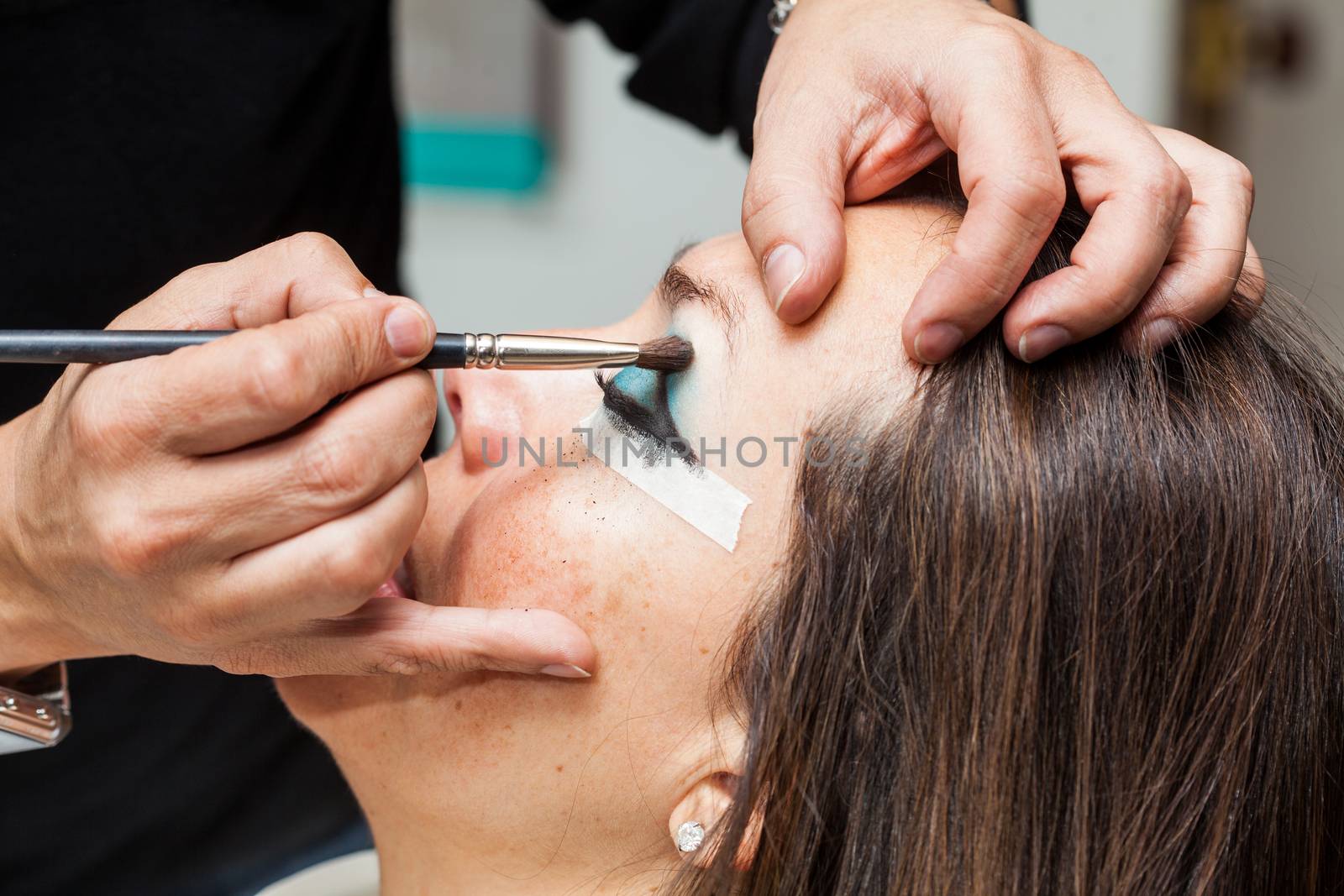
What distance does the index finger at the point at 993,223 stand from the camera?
655mm

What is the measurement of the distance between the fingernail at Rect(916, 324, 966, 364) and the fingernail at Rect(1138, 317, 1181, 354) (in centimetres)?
14

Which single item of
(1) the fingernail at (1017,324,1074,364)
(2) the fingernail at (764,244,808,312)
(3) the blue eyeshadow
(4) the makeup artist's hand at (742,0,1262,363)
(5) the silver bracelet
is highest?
(5) the silver bracelet

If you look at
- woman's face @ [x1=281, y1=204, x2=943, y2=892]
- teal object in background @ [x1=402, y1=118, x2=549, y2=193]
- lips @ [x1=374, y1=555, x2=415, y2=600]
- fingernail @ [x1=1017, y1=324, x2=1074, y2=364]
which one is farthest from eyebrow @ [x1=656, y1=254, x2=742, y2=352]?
teal object in background @ [x1=402, y1=118, x2=549, y2=193]

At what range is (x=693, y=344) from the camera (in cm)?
77

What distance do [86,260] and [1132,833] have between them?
3.36 feet

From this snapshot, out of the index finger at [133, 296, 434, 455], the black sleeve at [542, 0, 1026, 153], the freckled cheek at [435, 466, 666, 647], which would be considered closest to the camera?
the index finger at [133, 296, 434, 455]

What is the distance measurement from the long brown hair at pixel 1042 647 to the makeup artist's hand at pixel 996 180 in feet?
0.18


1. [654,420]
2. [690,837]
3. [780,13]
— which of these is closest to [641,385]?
[654,420]

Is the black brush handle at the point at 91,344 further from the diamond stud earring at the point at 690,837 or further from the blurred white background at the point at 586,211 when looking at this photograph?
the blurred white background at the point at 586,211

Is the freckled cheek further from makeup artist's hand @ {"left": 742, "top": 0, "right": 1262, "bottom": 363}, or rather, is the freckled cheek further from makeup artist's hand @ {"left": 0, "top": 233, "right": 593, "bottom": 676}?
makeup artist's hand @ {"left": 742, "top": 0, "right": 1262, "bottom": 363}

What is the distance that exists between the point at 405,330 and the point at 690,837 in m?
0.44

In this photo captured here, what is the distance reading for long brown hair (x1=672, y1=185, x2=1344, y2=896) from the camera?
2.28 feet

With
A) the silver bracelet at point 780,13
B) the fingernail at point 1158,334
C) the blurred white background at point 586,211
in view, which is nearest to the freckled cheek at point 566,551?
the fingernail at point 1158,334

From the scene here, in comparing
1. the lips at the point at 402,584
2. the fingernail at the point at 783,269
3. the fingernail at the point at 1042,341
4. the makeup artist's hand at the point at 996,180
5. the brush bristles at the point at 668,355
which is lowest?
the lips at the point at 402,584
